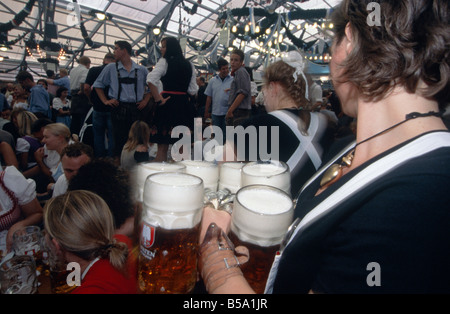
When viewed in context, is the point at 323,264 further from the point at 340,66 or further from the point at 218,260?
the point at 340,66

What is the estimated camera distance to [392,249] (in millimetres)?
403

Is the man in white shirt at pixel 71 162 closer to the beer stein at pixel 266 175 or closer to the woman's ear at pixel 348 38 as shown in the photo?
the beer stein at pixel 266 175

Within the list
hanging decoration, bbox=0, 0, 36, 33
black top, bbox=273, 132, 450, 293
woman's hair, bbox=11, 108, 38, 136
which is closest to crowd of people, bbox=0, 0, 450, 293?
black top, bbox=273, 132, 450, 293

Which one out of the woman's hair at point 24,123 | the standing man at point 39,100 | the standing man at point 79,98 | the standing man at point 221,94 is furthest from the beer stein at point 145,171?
the standing man at point 39,100

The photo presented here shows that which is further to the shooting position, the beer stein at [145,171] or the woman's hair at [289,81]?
the woman's hair at [289,81]

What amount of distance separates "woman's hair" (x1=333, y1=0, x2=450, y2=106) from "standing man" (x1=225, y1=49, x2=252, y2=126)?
2845mm

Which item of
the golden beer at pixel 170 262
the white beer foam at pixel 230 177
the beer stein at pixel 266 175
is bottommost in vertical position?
the golden beer at pixel 170 262

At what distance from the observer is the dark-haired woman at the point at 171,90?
2.80m

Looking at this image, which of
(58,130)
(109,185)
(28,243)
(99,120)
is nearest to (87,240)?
(28,243)

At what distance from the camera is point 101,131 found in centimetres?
338

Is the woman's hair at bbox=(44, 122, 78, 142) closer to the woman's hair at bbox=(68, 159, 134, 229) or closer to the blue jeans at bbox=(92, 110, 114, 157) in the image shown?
the blue jeans at bbox=(92, 110, 114, 157)

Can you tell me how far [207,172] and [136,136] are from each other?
2488 millimetres

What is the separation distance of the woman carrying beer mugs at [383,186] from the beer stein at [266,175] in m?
0.12

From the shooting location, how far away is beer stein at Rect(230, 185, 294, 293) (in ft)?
1.75
